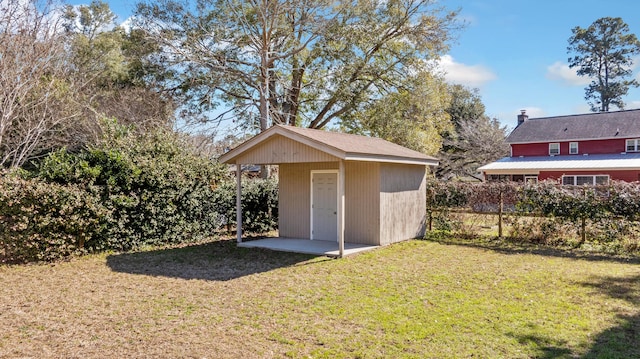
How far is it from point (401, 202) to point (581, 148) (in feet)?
68.2

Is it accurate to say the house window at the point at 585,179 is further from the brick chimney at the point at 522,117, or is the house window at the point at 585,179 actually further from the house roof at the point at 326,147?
the house roof at the point at 326,147

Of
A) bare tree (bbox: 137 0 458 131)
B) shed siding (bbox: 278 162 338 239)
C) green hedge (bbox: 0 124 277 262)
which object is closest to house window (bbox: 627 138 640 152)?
bare tree (bbox: 137 0 458 131)

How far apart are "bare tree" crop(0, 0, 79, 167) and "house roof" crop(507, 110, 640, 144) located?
26865 millimetres

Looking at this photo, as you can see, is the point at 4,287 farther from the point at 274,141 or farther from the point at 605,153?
the point at 605,153

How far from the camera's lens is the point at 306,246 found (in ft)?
35.4

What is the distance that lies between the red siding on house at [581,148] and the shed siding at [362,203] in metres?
21.5

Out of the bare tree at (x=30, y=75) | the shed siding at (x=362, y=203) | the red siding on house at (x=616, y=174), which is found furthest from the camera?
the red siding on house at (x=616, y=174)

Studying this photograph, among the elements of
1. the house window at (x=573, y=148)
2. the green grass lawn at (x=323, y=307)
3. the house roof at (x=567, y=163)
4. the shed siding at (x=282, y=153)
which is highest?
the house window at (x=573, y=148)

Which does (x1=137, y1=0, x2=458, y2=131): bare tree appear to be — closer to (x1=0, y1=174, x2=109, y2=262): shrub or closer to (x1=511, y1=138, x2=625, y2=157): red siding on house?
(x1=0, y1=174, x2=109, y2=262): shrub

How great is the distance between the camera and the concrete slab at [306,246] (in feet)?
32.9

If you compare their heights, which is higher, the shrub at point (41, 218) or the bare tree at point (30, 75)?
the bare tree at point (30, 75)

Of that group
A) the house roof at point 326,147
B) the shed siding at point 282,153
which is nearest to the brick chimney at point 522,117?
the house roof at point 326,147

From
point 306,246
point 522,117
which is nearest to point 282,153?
point 306,246

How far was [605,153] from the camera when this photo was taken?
83.6 feet
